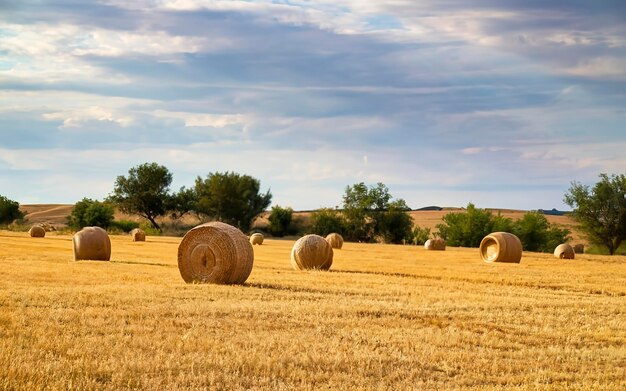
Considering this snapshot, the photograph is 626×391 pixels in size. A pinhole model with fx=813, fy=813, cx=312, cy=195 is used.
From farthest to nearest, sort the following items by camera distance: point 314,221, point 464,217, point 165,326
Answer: point 314,221
point 464,217
point 165,326

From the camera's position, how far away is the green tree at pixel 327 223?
7303 centimetres

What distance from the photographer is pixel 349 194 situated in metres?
76.2

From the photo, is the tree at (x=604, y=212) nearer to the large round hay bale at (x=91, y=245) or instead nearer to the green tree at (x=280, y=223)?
the green tree at (x=280, y=223)

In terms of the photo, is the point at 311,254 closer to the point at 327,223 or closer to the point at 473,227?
the point at 473,227

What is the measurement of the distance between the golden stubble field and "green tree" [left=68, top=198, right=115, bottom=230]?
177 feet

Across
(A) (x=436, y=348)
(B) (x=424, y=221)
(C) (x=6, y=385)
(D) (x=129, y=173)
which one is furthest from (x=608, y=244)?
(C) (x=6, y=385)

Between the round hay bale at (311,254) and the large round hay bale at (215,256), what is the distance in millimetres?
5469

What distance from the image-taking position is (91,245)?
25.3 metres

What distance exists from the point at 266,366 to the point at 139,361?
133 centimetres

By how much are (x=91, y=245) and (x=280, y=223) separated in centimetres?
5184

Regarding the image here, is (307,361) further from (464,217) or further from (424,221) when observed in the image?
(424,221)

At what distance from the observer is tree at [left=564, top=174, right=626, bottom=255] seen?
5956cm

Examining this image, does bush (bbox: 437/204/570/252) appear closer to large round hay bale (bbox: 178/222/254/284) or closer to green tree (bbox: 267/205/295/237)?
green tree (bbox: 267/205/295/237)

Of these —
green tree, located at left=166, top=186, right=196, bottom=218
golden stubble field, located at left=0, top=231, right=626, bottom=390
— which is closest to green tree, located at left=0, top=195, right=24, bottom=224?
green tree, located at left=166, top=186, right=196, bottom=218
